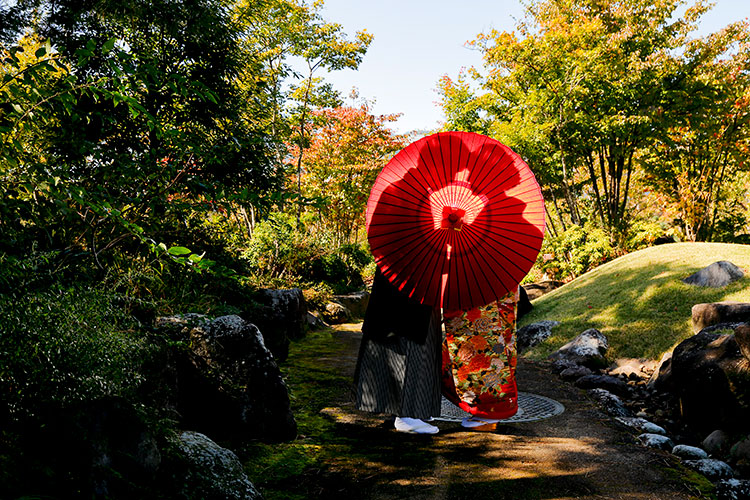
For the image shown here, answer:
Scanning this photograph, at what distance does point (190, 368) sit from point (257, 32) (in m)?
11.2

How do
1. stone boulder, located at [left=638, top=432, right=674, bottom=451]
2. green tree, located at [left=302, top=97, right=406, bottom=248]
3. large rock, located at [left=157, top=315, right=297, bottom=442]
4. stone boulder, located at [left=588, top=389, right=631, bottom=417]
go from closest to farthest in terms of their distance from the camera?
large rock, located at [left=157, top=315, right=297, bottom=442] < stone boulder, located at [left=638, top=432, right=674, bottom=451] < stone boulder, located at [left=588, top=389, right=631, bottom=417] < green tree, located at [left=302, top=97, right=406, bottom=248]

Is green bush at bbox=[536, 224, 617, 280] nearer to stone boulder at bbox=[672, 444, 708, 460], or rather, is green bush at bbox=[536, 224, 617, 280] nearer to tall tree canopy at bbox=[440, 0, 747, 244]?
tall tree canopy at bbox=[440, 0, 747, 244]

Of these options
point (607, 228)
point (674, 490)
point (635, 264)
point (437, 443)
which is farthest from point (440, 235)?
point (607, 228)

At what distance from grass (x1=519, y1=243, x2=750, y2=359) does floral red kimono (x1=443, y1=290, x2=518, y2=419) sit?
2978mm

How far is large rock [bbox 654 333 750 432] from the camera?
321cm

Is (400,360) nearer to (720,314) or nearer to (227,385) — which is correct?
(227,385)

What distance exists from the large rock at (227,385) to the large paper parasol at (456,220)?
3.47 feet

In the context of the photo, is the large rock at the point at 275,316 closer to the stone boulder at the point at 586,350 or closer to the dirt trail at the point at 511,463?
the dirt trail at the point at 511,463

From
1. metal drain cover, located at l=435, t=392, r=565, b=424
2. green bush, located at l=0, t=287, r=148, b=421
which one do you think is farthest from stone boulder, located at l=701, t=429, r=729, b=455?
green bush, located at l=0, t=287, r=148, b=421

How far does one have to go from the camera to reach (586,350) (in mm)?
5852

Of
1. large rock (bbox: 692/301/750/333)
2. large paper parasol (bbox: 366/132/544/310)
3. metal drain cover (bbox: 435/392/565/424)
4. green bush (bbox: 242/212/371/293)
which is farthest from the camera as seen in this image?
green bush (bbox: 242/212/371/293)

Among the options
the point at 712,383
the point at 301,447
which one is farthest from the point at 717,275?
the point at 301,447

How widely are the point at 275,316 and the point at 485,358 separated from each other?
3.08m

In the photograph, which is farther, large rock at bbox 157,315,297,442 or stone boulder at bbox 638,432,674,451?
stone boulder at bbox 638,432,674,451
